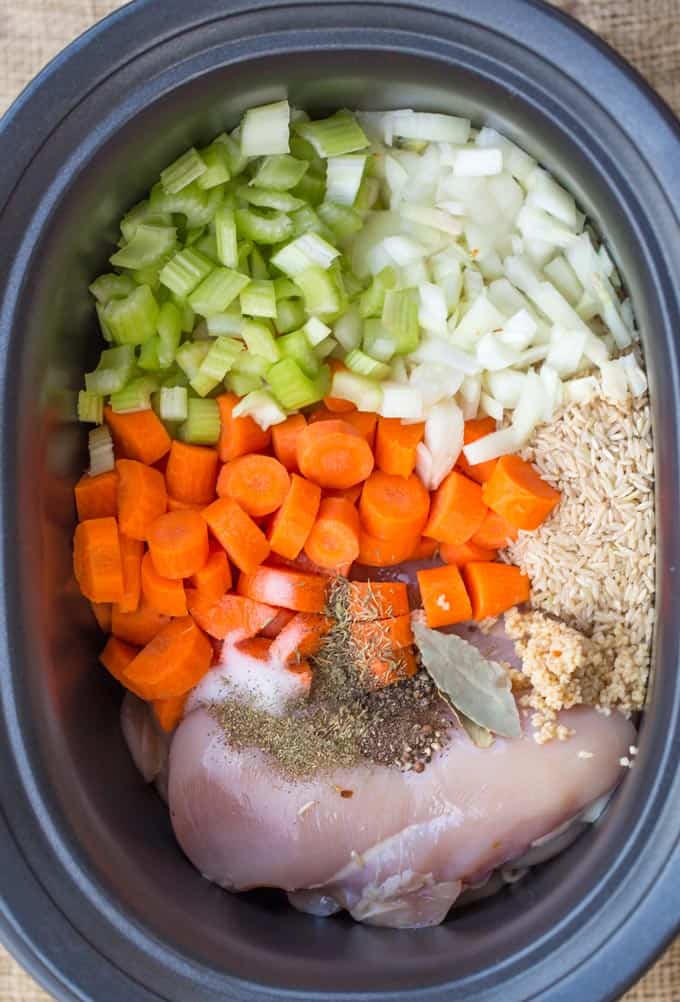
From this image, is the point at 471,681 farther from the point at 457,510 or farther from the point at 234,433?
the point at 234,433

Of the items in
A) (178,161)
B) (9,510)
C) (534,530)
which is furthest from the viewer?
(534,530)

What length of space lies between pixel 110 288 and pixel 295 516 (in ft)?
1.78

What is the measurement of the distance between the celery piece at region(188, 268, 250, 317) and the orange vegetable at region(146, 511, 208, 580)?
0.39 meters

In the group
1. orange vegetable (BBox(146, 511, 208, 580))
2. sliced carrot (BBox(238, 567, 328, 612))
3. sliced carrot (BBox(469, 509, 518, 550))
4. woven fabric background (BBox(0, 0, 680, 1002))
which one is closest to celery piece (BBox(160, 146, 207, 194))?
woven fabric background (BBox(0, 0, 680, 1002))

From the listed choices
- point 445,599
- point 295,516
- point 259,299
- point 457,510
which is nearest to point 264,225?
point 259,299

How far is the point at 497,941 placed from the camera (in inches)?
66.6

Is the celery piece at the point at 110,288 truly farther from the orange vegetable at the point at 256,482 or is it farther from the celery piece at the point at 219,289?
the orange vegetable at the point at 256,482

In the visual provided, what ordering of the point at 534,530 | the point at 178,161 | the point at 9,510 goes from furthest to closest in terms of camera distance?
the point at 534,530
the point at 178,161
the point at 9,510

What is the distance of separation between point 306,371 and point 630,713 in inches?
34.3

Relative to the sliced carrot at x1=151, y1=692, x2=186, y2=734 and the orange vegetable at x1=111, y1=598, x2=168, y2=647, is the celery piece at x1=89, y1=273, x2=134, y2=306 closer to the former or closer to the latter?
the orange vegetable at x1=111, y1=598, x2=168, y2=647

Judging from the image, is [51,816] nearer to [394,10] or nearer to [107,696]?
[107,696]

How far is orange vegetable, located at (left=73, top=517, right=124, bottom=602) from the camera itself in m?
1.81

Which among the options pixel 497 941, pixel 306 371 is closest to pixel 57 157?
pixel 306 371

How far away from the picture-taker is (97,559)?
5.94ft
